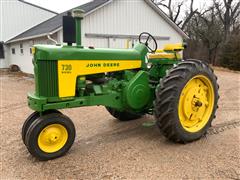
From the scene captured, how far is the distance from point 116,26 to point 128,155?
11403 mm

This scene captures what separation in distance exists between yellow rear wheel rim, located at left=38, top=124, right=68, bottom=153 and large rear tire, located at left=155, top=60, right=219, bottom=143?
1314 mm

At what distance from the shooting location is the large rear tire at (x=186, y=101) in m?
3.96

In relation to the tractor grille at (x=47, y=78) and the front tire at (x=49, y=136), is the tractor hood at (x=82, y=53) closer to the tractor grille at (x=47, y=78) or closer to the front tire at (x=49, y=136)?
the tractor grille at (x=47, y=78)

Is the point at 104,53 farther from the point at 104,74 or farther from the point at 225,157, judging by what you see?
the point at 225,157

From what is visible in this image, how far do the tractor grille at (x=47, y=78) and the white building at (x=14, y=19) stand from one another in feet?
62.3

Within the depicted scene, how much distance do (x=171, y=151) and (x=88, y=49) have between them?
1805mm

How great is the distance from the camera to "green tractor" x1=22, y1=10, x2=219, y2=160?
11.8ft

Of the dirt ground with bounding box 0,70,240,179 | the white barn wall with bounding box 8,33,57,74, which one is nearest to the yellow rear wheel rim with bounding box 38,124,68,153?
the dirt ground with bounding box 0,70,240,179

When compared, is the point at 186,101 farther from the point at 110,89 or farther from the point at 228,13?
the point at 228,13

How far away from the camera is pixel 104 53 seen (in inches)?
159

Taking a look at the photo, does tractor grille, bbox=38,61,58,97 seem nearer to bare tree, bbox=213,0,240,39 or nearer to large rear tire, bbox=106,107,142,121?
large rear tire, bbox=106,107,142,121

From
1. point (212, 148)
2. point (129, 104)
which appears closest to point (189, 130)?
point (212, 148)

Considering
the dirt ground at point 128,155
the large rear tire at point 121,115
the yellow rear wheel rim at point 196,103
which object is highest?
the yellow rear wheel rim at point 196,103

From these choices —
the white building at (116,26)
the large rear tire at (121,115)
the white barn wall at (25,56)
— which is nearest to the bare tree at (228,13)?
the white building at (116,26)
